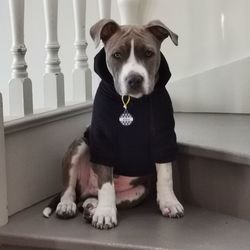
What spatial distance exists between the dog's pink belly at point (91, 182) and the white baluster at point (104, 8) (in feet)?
2.09

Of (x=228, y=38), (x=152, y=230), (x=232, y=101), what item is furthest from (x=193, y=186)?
(x=228, y=38)

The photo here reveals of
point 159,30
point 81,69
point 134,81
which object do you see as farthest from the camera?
point 81,69

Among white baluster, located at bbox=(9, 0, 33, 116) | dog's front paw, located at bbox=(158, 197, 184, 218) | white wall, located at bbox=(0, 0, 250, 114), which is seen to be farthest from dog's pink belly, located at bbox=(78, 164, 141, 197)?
white wall, located at bbox=(0, 0, 250, 114)

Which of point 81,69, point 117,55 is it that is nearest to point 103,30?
point 117,55

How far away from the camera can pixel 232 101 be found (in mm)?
2062

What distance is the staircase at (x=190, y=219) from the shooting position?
1.41 metres

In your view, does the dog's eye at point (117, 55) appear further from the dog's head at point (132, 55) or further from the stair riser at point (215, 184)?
the stair riser at point (215, 184)

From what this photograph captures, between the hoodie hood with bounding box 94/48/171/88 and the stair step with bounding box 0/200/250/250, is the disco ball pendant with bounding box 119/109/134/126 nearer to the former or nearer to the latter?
the hoodie hood with bounding box 94/48/171/88

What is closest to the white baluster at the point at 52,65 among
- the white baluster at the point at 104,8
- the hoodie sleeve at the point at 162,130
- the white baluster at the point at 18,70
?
the white baluster at the point at 18,70

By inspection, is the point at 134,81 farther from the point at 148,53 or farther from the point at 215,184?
the point at 215,184

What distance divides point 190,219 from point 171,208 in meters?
0.06

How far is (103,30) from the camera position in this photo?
1.53 m

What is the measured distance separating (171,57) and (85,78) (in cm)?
39

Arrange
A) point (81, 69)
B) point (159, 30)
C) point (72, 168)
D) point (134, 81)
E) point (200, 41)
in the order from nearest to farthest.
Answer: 1. point (134, 81)
2. point (159, 30)
3. point (72, 168)
4. point (81, 69)
5. point (200, 41)
